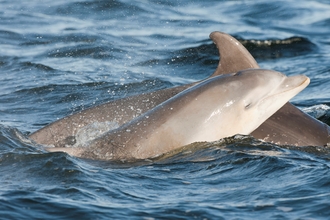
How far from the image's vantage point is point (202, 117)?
8617 millimetres

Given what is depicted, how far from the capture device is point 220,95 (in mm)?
8719

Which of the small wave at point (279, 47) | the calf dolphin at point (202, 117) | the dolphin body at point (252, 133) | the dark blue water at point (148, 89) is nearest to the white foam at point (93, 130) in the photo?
the dolphin body at point (252, 133)

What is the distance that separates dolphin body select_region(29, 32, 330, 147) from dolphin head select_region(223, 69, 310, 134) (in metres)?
0.69

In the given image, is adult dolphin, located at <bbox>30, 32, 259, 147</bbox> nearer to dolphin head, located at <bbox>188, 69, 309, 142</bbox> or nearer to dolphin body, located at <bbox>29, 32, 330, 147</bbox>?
dolphin body, located at <bbox>29, 32, 330, 147</bbox>

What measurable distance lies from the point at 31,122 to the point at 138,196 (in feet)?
16.2

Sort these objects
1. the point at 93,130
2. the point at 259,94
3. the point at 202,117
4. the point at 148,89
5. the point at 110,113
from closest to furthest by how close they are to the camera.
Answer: the point at 202,117
the point at 259,94
the point at 93,130
the point at 110,113
the point at 148,89

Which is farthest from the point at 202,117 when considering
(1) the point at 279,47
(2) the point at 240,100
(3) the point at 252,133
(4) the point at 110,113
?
(1) the point at 279,47

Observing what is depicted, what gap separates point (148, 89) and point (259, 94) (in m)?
5.78

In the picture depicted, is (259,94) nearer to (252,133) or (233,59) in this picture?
(252,133)

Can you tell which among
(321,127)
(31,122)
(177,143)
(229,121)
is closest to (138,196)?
(177,143)

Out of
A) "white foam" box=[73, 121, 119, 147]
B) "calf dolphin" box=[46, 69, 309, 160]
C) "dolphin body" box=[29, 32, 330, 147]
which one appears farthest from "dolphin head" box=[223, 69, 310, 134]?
"white foam" box=[73, 121, 119, 147]

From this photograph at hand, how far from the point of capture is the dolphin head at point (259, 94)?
874 centimetres

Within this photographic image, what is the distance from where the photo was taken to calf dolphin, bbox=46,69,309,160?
336 inches

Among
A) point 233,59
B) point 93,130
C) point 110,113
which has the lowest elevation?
point 93,130
